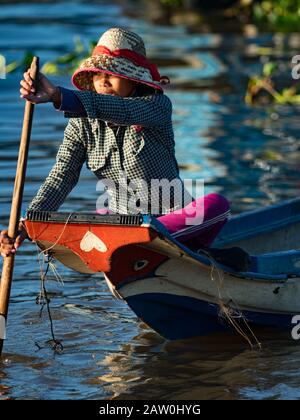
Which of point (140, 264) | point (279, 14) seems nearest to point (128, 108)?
point (140, 264)

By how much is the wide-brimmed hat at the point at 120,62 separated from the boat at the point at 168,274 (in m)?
0.72

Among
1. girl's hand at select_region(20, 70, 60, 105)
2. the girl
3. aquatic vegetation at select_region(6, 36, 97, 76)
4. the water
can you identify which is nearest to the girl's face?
the girl

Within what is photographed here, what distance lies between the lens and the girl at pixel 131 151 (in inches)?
217

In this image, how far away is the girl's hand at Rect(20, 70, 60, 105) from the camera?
4.93m

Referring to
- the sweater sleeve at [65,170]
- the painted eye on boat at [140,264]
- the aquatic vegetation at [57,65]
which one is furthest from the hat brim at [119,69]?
the aquatic vegetation at [57,65]

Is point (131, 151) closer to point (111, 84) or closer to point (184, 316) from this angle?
point (111, 84)

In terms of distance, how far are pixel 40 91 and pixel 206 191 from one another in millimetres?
3992

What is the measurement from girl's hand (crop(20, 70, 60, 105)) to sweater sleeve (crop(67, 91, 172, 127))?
0.13m

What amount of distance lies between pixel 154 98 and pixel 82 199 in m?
3.25

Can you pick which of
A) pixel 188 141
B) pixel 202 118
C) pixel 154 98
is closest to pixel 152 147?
pixel 154 98

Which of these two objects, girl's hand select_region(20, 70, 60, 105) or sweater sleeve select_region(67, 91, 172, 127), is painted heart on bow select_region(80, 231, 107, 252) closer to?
sweater sleeve select_region(67, 91, 172, 127)

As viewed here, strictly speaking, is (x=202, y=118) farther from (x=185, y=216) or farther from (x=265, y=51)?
(x=185, y=216)

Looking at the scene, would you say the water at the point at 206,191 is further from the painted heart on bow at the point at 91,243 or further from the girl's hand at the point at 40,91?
the girl's hand at the point at 40,91

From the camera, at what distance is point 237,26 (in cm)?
1906
